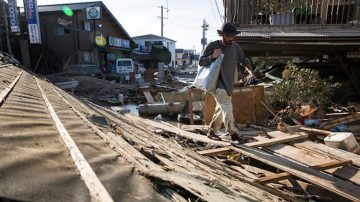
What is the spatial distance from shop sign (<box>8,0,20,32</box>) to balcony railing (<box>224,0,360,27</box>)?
18.1 meters

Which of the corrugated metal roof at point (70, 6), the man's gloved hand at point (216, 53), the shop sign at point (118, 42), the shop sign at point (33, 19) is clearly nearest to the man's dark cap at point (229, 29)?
the man's gloved hand at point (216, 53)

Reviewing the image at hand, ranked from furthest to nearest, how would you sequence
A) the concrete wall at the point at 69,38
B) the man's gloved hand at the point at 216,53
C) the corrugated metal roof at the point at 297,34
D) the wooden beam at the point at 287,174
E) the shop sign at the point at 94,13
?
the concrete wall at the point at 69,38 < the shop sign at the point at 94,13 < the corrugated metal roof at the point at 297,34 < the man's gloved hand at the point at 216,53 < the wooden beam at the point at 287,174

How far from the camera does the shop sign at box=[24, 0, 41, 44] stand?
70.2ft

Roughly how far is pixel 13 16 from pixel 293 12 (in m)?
19.9

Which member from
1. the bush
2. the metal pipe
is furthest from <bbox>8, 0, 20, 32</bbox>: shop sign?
the bush

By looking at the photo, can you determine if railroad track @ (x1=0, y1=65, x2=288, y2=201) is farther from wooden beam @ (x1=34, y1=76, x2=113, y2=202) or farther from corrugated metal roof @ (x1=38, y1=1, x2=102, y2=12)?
corrugated metal roof @ (x1=38, y1=1, x2=102, y2=12)

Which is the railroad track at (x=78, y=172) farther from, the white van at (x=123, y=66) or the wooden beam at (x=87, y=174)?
the white van at (x=123, y=66)

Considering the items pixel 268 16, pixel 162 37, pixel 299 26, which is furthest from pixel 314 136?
pixel 162 37

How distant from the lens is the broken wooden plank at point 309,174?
338cm

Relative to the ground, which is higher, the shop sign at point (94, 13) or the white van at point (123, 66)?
the shop sign at point (94, 13)

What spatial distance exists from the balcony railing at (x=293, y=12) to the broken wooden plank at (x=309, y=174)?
4.77 m

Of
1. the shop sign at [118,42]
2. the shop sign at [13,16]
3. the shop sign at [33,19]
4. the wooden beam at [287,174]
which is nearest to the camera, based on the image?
the wooden beam at [287,174]

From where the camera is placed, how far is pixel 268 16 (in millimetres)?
8680

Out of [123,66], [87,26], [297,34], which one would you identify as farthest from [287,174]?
[87,26]
